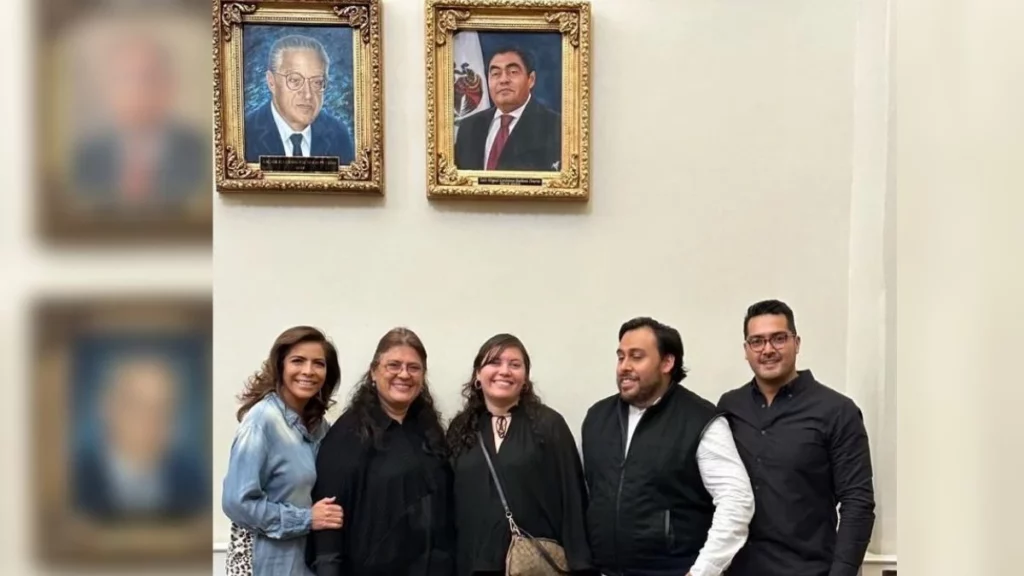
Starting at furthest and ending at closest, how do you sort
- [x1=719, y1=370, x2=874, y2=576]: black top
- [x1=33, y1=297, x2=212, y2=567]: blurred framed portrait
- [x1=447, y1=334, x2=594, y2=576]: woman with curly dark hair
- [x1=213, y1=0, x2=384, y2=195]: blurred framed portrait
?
[x1=213, y1=0, x2=384, y2=195]: blurred framed portrait < [x1=447, y1=334, x2=594, y2=576]: woman with curly dark hair < [x1=719, y1=370, x2=874, y2=576]: black top < [x1=33, y1=297, x2=212, y2=567]: blurred framed portrait

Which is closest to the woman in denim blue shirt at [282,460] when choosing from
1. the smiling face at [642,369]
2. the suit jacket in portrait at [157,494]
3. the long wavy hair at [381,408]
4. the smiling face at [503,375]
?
the long wavy hair at [381,408]

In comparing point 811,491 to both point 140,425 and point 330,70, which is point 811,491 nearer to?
point 330,70

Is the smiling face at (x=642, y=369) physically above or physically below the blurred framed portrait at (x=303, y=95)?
below

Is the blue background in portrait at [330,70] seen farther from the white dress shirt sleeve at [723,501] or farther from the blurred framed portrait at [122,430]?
the blurred framed portrait at [122,430]

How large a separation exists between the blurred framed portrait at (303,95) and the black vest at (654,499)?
3.82 ft

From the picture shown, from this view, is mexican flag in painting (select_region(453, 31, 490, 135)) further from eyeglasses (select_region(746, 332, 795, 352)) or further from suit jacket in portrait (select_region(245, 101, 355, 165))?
eyeglasses (select_region(746, 332, 795, 352))

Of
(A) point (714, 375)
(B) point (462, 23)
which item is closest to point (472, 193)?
(B) point (462, 23)

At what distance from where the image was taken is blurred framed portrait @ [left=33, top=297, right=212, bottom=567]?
0.22 metres

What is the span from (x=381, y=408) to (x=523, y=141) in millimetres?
996

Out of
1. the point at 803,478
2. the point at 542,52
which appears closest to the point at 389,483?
the point at 803,478

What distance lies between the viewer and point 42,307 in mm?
211

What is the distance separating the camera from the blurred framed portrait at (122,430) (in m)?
0.22

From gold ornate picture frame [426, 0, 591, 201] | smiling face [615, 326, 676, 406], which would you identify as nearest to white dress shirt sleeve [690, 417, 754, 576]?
smiling face [615, 326, 676, 406]

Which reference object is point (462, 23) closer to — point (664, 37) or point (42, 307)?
point (664, 37)
